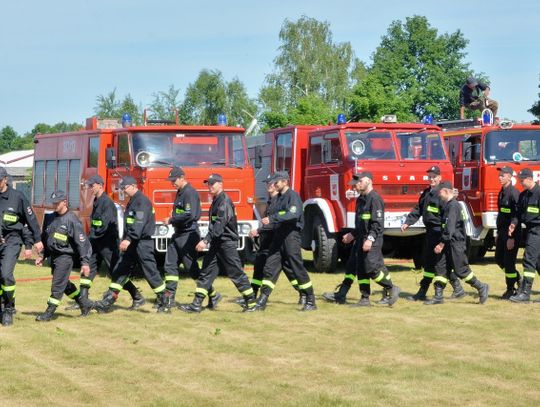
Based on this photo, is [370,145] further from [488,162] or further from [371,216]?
[371,216]

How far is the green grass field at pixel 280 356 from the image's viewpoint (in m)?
8.60

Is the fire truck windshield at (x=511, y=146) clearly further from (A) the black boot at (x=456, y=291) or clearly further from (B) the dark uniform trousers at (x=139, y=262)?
(B) the dark uniform trousers at (x=139, y=262)

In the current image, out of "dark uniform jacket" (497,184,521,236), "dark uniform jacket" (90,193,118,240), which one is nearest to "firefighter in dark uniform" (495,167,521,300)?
"dark uniform jacket" (497,184,521,236)

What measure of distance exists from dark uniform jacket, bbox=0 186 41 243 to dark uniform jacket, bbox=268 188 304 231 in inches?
118

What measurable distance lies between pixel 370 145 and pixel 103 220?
614cm

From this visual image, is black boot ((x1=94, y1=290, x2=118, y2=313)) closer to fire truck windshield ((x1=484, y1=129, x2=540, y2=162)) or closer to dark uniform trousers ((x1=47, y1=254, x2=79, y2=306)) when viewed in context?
dark uniform trousers ((x1=47, y1=254, x2=79, y2=306))

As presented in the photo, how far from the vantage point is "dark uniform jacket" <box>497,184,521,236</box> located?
14.6 meters

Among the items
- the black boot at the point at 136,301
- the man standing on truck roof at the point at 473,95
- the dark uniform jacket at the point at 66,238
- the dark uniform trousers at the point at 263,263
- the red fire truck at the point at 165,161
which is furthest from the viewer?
the man standing on truck roof at the point at 473,95

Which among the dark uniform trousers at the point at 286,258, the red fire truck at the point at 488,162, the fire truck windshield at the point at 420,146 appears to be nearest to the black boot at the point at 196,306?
the dark uniform trousers at the point at 286,258

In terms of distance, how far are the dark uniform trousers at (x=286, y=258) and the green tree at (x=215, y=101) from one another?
56910 millimetres

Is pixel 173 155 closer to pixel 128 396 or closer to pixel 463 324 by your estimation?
pixel 463 324

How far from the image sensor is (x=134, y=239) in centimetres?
1334

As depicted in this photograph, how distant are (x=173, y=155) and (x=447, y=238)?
5.66 m

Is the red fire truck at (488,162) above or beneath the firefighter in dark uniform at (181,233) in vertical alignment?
above
